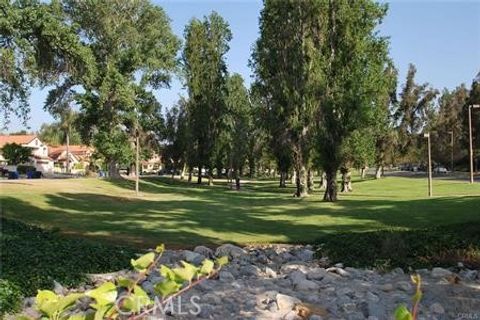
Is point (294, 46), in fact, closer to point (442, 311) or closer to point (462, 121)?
point (442, 311)

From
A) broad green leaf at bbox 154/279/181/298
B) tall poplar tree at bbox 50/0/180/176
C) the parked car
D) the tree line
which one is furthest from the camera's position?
the parked car

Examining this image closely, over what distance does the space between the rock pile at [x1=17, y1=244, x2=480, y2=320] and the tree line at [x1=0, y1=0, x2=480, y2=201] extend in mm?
14002

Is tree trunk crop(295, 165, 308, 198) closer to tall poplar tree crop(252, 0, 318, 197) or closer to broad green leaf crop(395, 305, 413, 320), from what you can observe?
tall poplar tree crop(252, 0, 318, 197)

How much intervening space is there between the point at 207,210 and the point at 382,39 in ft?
54.6

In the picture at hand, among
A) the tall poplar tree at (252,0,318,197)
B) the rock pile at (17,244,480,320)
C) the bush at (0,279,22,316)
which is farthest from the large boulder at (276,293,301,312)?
the tall poplar tree at (252,0,318,197)

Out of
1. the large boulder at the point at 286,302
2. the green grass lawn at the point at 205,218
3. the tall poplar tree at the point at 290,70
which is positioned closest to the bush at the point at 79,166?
the tall poplar tree at the point at 290,70

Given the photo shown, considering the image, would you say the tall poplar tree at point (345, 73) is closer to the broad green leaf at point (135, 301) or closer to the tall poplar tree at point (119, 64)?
the tall poplar tree at point (119, 64)

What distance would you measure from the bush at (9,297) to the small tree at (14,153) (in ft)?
249

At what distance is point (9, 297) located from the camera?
348 inches

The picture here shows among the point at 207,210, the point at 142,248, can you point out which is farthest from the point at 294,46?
the point at 142,248

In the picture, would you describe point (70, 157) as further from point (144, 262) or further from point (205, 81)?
point (144, 262)

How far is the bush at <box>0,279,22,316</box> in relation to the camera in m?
8.56

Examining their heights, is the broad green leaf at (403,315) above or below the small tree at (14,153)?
below

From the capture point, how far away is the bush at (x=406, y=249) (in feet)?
45.1
